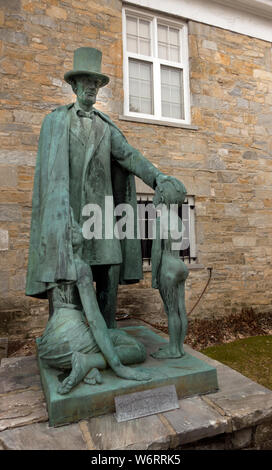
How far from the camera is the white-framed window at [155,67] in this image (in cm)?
625

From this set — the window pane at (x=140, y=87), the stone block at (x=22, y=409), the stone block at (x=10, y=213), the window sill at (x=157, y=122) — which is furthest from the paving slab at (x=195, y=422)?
the window pane at (x=140, y=87)

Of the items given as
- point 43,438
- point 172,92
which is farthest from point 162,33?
point 43,438

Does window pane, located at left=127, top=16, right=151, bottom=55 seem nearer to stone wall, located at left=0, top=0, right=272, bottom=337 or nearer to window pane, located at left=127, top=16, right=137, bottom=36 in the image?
window pane, located at left=127, top=16, right=137, bottom=36

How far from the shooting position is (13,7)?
5.21 m

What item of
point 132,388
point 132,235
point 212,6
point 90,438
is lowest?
point 90,438

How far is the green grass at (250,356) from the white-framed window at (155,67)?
428 centimetres

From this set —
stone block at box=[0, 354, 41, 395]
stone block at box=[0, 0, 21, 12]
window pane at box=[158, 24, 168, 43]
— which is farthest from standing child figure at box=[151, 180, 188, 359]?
window pane at box=[158, 24, 168, 43]

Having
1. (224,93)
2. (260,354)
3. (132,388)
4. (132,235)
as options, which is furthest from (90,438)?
(224,93)

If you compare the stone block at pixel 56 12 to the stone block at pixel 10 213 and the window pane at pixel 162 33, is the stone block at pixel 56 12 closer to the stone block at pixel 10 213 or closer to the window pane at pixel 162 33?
the window pane at pixel 162 33

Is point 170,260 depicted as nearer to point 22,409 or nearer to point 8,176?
point 22,409

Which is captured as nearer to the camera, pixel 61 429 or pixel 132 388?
pixel 61 429

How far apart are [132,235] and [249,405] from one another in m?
1.34
